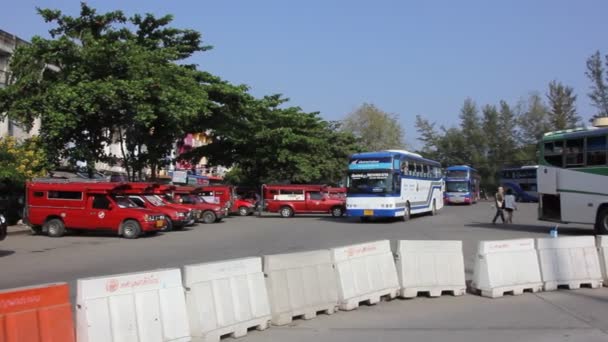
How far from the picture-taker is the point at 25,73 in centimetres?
2695

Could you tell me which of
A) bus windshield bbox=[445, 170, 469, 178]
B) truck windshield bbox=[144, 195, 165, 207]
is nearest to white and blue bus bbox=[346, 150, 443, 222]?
truck windshield bbox=[144, 195, 165, 207]

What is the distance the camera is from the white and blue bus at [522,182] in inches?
2320

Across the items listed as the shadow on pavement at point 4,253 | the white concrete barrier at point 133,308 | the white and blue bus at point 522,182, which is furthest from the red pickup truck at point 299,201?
the white concrete barrier at point 133,308

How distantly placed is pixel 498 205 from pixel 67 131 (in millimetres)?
19679

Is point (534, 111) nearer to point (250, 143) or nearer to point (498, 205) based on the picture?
point (250, 143)

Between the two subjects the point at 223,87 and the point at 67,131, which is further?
the point at 223,87

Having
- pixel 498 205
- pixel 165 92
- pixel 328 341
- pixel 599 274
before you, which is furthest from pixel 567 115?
pixel 328 341

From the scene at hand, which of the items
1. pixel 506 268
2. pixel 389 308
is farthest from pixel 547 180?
pixel 389 308

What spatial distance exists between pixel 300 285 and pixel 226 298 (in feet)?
4.17

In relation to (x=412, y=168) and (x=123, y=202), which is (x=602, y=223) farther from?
(x=123, y=202)

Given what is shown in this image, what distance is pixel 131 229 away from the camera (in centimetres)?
2269

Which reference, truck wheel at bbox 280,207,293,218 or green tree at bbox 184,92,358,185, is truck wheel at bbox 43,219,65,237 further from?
truck wheel at bbox 280,207,293,218

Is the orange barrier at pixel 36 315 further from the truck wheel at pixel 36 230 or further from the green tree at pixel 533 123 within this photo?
the green tree at pixel 533 123

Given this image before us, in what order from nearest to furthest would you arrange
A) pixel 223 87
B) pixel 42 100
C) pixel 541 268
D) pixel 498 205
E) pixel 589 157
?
1. pixel 541 268
2. pixel 589 157
3. pixel 42 100
4. pixel 498 205
5. pixel 223 87
